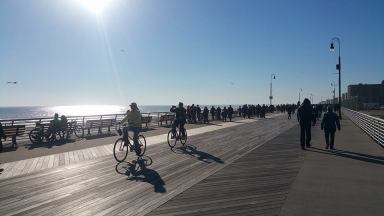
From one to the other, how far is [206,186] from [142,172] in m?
2.53

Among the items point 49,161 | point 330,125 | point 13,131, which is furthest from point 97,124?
point 330,125

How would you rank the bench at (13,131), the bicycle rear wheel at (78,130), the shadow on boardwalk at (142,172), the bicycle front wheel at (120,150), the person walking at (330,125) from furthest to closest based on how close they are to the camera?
the bicycle rear wheel at (78,130), the bench at (13,131), the person walking at (330,125), the bicycle front wheel at (120,150), the shadow on boardwalk at (142,172)

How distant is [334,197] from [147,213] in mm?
3254

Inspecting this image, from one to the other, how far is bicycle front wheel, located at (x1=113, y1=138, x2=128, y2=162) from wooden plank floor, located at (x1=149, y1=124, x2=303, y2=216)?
3290 mm

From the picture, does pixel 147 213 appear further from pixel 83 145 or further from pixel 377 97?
pixel 377 97

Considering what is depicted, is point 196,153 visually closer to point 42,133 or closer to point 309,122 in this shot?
point 309,122

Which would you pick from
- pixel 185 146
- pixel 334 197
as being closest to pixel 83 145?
pixel 185 146

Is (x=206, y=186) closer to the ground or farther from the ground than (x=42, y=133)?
closer to the ground

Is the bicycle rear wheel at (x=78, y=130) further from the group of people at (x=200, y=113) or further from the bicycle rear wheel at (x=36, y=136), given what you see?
the group of people at (x=200, y=113)

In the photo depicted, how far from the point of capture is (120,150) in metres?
13.9

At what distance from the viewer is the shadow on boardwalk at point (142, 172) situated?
9681mm

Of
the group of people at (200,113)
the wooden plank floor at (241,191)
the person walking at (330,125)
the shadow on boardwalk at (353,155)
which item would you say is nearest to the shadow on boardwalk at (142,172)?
the wooden plank floor at (241,191)

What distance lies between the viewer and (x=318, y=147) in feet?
54.9

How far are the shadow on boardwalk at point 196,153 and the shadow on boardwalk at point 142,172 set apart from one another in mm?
1632
